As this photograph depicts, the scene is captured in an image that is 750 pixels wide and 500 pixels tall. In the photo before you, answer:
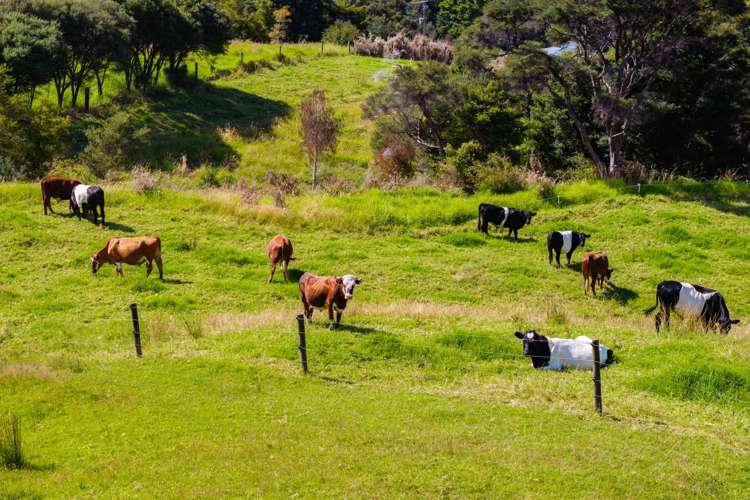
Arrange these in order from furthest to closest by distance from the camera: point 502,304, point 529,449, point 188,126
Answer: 1. point 188,126
2. point 502,304
3. point 529,449

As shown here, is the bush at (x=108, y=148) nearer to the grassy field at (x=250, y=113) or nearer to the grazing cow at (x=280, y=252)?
the grassy field at (x=250, y=113)

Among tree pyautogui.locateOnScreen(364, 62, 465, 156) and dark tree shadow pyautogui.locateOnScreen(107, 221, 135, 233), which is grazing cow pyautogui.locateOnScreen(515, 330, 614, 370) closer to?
dark tree shadow pyautogui.locateOnScreen(107, 221, 135, 233)

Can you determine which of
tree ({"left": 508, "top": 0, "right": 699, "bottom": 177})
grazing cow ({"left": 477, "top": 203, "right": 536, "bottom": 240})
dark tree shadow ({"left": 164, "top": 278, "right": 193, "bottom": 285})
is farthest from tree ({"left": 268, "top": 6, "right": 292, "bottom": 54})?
dark tree shadow ({"left": 164, "top": 278, "right": 193, "bottom": 285})

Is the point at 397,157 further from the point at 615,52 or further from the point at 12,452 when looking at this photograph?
the point at 12,452

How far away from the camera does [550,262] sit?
80.9ft

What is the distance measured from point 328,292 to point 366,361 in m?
2.35

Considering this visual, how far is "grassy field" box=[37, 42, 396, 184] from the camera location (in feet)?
132

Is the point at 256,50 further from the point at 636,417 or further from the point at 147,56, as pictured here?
the point at 636,417

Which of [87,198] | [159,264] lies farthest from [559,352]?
[87,198]

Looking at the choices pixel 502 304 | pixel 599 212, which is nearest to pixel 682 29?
pixel 599 212

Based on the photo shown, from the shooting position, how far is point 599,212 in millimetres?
29031

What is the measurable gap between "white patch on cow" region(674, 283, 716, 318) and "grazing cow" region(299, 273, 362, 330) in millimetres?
7996

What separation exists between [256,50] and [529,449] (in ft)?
197

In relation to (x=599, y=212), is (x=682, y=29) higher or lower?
higher
